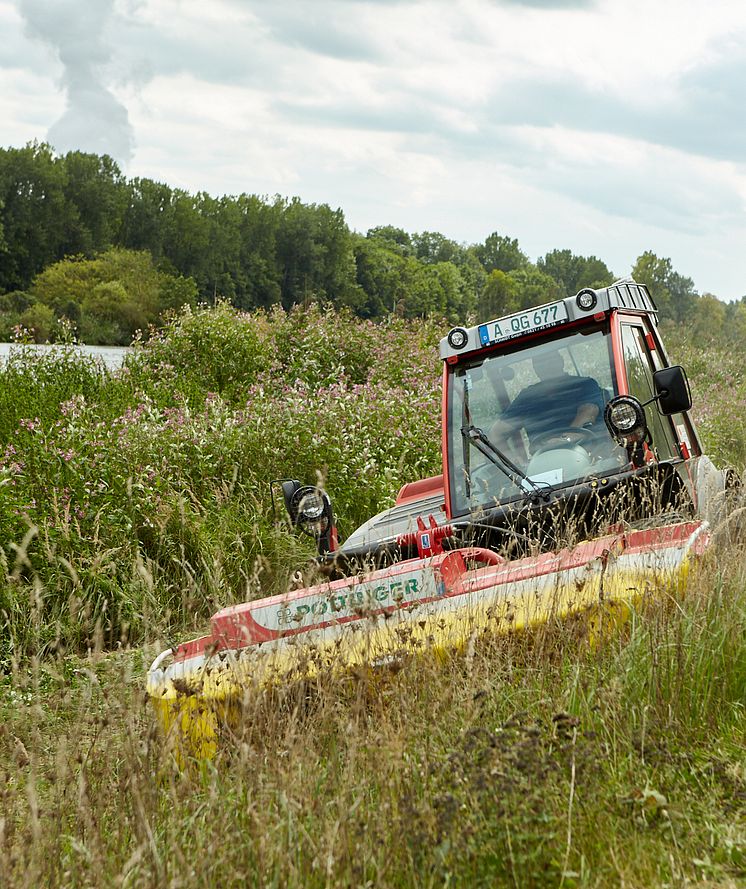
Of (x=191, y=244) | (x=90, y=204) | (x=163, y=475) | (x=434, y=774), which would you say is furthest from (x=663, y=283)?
(x=434, y=774)

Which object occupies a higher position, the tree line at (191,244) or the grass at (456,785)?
Answer: the tree line at (191,244)

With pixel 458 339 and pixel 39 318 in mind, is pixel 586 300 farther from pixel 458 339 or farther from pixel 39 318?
pixel 39 318

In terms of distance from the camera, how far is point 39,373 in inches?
475

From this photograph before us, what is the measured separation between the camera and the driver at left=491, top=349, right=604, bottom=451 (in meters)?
6.06

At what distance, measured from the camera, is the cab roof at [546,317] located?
632 cm

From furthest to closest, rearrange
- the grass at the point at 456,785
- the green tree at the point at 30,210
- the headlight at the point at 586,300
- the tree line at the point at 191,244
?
the green tree at the point at 30,210 → the tree line at the point at 191,244 → the headlight at the point at 586,300 → the grass at the point at 456,785

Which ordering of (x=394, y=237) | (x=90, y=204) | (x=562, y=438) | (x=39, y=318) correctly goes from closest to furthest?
1. (x=562, y=438)
2. (x=39, y=318)
3. (x=90, y=204)
4. (x=394, y=237)

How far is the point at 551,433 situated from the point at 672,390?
0.73 metres

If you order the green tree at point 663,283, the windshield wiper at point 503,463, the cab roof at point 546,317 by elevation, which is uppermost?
the green tree at point 663,283

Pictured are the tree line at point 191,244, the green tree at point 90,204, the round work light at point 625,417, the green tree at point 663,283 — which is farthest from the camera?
the green tree at point 90,204

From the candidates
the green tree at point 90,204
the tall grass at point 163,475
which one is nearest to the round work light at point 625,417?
the tall grass at point 163,475

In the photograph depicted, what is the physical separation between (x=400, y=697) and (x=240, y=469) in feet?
20.1

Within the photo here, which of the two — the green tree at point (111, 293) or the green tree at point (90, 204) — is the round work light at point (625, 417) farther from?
the green tree at point (90, 204)

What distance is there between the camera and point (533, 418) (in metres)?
6.12
